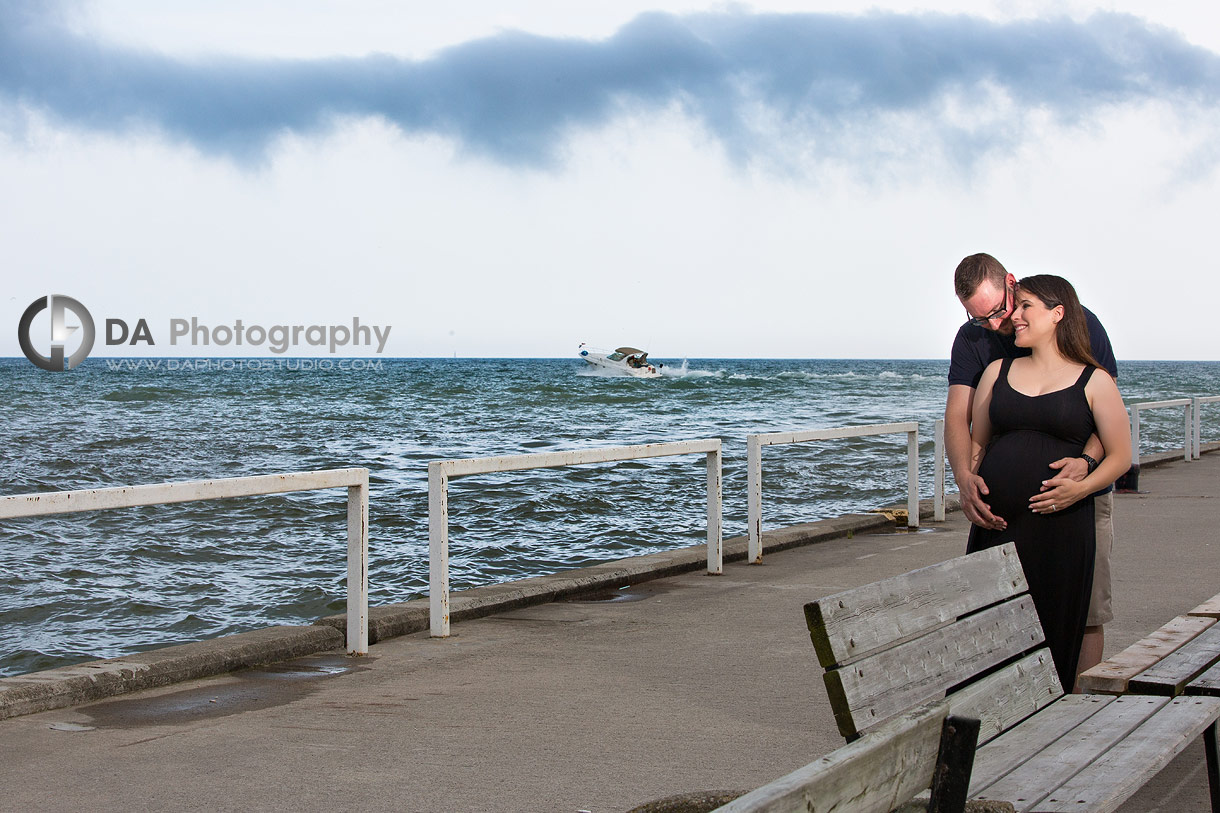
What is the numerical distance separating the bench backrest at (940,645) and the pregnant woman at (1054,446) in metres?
0.41

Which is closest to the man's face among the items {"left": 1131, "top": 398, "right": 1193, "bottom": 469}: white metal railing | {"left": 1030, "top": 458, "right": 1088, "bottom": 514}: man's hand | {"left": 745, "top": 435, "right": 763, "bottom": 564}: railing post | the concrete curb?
{"left": 1030, "top": 458, "right": 1088, "bottom": 514}: man's hand

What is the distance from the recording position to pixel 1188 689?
3523 millimetres

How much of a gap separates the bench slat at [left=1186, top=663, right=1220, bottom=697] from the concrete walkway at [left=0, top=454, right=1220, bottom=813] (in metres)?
0.39

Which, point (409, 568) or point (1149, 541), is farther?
point (409, 568)

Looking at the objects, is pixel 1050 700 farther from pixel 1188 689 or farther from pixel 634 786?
pixel 634 786

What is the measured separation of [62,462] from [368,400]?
113 feet

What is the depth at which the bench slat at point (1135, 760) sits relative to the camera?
2531 mm

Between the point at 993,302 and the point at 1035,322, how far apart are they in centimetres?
19

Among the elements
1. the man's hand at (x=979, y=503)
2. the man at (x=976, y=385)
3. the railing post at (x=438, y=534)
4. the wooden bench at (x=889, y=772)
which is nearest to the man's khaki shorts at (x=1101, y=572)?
the man at (x=976, y=385)

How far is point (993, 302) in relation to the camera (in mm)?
4055

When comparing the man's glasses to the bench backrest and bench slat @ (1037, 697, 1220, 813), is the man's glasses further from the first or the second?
bench slat @ (1037, 697, 1220, 813)

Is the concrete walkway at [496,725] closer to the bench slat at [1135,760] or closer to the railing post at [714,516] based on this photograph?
the bench slat at [1135,760]

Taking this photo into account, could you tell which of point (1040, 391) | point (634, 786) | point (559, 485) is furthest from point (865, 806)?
point (559, 485)

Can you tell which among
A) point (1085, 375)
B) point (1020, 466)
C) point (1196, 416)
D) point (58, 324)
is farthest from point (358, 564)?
point (58, 324)
